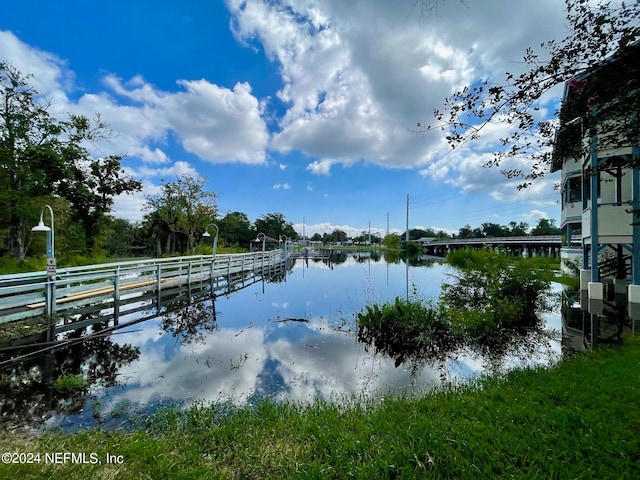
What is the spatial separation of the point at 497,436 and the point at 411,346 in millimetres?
3173

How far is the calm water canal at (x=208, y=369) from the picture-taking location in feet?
10.0

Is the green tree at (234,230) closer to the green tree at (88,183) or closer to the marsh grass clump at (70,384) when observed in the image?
the green tree at (88,183)

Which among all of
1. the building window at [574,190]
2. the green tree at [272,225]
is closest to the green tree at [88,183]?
the building window at [574,190]

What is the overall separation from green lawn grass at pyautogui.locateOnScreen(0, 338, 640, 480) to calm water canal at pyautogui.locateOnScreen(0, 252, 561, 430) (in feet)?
1.45

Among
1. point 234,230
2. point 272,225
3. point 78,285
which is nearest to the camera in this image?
point 78,285

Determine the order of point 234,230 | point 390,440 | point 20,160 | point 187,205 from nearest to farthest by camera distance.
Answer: point 390,440, point 20,160, point 187,205, point 234,230

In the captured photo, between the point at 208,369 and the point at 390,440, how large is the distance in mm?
2920

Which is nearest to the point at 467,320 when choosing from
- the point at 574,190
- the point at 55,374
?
the point at 55,374

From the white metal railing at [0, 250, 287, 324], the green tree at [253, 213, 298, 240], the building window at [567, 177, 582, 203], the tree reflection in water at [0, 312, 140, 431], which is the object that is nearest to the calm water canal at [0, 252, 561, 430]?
the tree reflection in water at [0, 312, 140, 431]

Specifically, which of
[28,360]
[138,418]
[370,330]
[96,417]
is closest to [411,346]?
[370,330]

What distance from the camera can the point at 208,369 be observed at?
4.12m

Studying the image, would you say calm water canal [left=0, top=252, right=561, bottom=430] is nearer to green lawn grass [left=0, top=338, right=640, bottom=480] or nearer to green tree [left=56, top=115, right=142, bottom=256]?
green lawn grass [left=0, top=338, right=640, bottom=480]

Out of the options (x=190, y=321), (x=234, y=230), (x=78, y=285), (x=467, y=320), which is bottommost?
(x=190, y=321)

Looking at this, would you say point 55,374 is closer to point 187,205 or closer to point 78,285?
point 78,285
